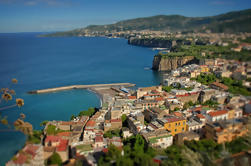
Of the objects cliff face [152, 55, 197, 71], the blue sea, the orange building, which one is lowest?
the blue sea

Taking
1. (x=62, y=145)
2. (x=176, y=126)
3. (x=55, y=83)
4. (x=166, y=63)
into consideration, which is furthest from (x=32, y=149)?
(x=166, y=63)

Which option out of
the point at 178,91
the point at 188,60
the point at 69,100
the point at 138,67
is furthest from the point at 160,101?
the point at 138,67

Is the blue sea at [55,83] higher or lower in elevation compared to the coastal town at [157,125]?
lower

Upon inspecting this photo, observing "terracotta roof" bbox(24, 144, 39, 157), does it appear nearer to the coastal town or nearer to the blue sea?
the coastal town

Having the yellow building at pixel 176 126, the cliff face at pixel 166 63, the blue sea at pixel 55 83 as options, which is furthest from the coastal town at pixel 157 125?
the cliff face at pixel 166 63

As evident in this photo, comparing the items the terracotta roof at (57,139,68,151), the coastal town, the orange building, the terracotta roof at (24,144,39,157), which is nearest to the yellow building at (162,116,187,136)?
the coastal town

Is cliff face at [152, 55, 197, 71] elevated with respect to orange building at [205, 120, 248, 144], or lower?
lower

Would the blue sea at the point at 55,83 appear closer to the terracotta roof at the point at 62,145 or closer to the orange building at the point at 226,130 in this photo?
the terracotta roof at the point at 62,145

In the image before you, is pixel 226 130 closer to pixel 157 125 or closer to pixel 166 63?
pixel 157 125

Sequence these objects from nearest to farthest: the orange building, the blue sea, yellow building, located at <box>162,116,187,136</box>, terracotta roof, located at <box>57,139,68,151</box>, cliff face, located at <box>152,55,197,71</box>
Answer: the orange building
terracotta roof, located at <box>57,139,68,151</box>
yellow building, located at <box>162,116,187,136</box>
the blue sea
cliff face, located at <box>152,55,197,71</box>
